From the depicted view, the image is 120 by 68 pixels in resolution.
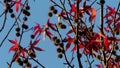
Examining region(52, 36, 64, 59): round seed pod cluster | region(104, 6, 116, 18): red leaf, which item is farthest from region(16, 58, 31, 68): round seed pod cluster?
region(104, 6, 116, 18): red leaf

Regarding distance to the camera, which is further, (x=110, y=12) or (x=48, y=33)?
(x=48, y=33)

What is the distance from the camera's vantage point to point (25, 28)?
492 centimetres

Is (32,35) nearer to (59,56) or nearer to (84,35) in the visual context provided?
(59,56)

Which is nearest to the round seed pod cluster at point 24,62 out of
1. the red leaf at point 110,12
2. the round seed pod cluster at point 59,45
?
the round seed pod cluster at point 59,45

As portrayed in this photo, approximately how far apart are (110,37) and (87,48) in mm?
285

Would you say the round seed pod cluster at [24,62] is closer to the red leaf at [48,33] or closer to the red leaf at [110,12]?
the red leaf at [48,33]

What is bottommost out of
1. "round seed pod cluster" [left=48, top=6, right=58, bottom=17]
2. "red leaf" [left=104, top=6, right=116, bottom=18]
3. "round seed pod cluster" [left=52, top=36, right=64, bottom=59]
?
"round seed pod cluster" [left=52, top=36, right=64, bottom=59]

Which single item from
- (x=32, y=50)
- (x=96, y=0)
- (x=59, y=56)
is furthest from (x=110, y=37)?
(x=32, y=50)

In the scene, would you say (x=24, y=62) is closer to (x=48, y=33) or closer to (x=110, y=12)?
(x=48, y=33)

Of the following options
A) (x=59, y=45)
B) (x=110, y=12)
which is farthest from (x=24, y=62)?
(x=110, y=12)

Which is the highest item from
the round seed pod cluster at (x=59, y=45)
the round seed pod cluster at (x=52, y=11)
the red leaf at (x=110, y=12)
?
the round seed pod cluster at (x=52, y=11)

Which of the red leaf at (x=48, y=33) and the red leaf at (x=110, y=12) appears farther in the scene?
the red leaf at (x=48, y=33)

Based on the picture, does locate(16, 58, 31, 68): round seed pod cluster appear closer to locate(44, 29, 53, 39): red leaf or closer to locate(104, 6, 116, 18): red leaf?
locate(44, 29, 53, 39): red leaf

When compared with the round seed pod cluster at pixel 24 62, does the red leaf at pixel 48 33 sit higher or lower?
higher
